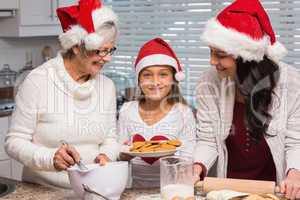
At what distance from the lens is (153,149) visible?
5.74 ft

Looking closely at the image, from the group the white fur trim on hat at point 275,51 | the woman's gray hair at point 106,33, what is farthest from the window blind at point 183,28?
the woman's gray hair at point 106,33

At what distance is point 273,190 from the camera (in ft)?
4.91

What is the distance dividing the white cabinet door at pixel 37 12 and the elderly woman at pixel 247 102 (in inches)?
74.4

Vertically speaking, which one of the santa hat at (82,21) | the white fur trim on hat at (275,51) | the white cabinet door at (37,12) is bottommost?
the white fur trim on hat at (275,51)

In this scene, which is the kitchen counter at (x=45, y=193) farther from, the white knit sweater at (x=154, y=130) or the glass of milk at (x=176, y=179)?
the white knit sweater at (x=154, y=130)

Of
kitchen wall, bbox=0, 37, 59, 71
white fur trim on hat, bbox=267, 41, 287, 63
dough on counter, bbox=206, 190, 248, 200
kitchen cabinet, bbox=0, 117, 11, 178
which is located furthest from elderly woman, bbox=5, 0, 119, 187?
kitchen wall, bbox=0, 37, 59, 71

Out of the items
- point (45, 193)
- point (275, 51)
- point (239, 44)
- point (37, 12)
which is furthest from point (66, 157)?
point (37, 12)

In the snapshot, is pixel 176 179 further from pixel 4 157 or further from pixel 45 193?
pixel 4 157

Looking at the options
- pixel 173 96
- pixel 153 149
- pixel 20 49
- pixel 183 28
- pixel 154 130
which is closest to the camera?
pixel 153 149

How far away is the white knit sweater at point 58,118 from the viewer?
184cm

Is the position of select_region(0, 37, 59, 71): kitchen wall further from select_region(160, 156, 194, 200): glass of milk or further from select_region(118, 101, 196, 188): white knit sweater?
select_region(160, 156, 194, 200): glass of milk

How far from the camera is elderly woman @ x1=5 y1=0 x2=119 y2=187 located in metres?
1.85

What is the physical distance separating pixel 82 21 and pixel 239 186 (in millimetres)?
886

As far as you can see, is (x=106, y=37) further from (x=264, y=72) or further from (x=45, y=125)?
(x=264, y=72)
